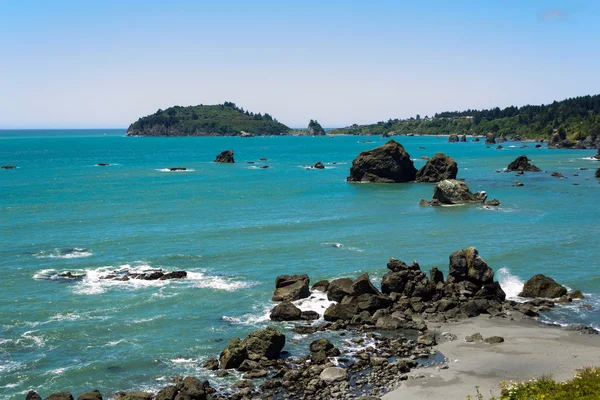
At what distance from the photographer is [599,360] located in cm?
3872

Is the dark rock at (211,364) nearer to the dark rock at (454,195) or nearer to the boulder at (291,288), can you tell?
the boulder at (291,288)

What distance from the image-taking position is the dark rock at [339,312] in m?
47.9

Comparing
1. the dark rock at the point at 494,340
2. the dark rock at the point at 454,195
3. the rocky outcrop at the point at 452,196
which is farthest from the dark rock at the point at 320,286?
the dark rock at the point at 454,195

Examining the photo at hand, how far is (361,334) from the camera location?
4497cm

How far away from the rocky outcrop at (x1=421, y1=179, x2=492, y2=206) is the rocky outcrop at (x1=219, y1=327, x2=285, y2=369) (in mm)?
70243

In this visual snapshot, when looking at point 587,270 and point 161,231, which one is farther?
point 161,231

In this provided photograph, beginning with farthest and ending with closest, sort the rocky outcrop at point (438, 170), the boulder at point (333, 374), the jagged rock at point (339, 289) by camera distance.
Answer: the rocky outcrop at point (438, 170) < the jagged rock at point (339, 289) < the boulder at point (333, 374)

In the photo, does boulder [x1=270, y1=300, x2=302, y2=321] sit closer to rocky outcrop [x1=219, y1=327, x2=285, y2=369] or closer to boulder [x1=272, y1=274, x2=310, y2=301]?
boulder [x1=272, y1=274, x2=310, y2=301]

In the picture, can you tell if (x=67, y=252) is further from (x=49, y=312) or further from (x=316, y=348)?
(x=316, y=348)

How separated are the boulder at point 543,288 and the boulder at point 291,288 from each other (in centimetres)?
2043

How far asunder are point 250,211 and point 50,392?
213 feet

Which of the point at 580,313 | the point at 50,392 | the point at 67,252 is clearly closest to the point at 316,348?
the point at 50,392

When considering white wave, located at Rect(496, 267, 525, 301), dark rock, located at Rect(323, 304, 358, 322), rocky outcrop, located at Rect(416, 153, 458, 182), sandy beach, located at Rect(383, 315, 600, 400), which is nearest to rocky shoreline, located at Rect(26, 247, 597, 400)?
dark rock, located at Rect(323, 304, 358, 322)

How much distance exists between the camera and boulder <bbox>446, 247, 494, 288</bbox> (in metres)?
52.3
